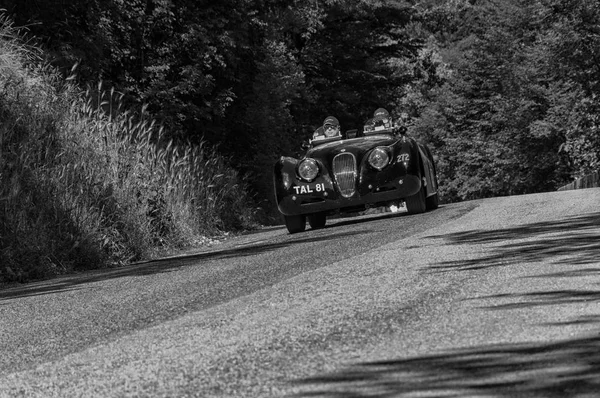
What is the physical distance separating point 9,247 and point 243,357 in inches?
362

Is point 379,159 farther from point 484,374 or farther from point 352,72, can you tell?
point 352,72

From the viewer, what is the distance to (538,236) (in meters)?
11.6

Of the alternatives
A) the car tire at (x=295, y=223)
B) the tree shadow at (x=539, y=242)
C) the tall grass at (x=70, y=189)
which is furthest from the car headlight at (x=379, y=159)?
the tree shadow at (x=539, y=242)

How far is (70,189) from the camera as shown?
16016 millimetres

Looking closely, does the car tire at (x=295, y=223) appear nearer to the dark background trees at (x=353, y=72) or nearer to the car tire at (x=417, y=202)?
the car tire at (x=417, y=202)

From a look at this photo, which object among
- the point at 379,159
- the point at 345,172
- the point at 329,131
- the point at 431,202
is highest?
the point at 329,131

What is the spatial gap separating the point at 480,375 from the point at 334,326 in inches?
66.2

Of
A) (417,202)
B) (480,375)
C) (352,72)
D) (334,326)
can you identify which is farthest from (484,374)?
(352,72)

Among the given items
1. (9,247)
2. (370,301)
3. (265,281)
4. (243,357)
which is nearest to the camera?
(243,357)

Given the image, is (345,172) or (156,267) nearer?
(156,267)

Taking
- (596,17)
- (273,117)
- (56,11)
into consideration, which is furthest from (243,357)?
(596,17)

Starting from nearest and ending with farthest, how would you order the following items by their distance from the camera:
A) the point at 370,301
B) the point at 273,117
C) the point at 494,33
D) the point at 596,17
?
the point at 370,301, the point at 273,117, the point at 596,17, the point at 494,33

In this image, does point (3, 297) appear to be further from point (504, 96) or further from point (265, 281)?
point (504, 96)

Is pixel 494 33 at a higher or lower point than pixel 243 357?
higher
